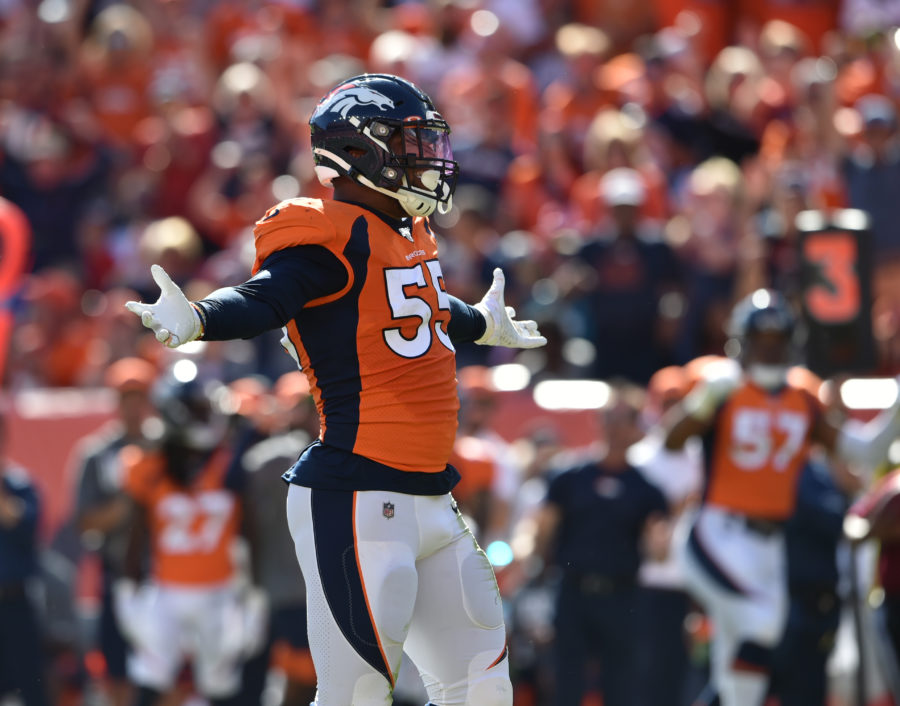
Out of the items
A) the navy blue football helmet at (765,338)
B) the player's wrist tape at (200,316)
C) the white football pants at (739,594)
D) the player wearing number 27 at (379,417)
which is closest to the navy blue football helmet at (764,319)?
the navy blue football helmet at (765,338)

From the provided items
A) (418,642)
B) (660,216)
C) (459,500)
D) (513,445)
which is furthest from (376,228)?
(660,216)

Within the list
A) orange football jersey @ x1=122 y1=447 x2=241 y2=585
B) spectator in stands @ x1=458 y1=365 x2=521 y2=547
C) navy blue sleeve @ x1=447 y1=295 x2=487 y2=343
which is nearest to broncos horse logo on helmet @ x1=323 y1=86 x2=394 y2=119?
navy blue sleeve @ x1=447 y1=295 x2=487 y2=343

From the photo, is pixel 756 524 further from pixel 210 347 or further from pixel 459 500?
pixel 210 347

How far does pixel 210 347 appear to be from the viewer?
31.6ft

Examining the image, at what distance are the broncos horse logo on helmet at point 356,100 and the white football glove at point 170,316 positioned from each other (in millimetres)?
846

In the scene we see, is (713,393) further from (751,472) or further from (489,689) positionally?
(489,689)

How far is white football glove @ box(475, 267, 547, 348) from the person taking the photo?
197 inches

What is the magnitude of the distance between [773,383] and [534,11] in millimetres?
5813

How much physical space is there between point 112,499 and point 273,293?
16.4ft

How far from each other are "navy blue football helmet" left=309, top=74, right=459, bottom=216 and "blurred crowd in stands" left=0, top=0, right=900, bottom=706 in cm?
409

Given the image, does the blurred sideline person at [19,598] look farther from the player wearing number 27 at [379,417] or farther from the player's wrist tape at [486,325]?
the player wearing number 27 at [379,417]

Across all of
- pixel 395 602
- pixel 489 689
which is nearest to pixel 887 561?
Answer: pixel 489 689

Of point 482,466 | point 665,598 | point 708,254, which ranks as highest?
point 708,254

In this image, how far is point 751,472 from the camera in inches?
306
